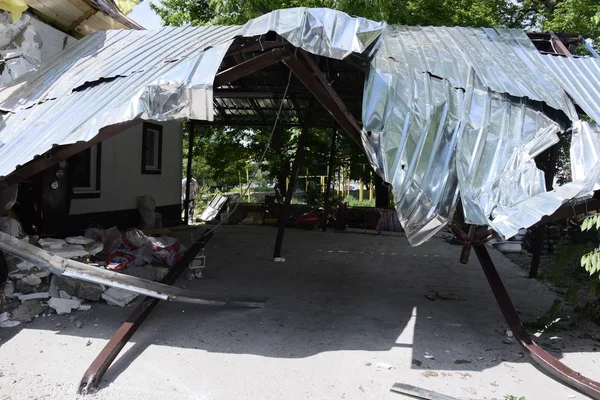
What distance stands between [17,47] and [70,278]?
3.27m

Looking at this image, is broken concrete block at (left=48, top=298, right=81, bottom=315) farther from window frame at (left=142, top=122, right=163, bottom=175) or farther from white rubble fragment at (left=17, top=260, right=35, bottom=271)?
window frame at (left=142, top=122, right=163, bottom=175)

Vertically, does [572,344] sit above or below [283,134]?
below

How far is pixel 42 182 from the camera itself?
7340mm

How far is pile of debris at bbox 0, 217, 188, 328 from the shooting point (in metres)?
5.18

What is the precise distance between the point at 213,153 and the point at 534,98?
1402cm

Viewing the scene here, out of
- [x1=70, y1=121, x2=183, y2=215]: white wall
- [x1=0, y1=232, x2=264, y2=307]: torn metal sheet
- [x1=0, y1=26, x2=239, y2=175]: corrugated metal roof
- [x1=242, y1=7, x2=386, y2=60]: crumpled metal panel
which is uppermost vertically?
[x1=242, y1=7, x2=386, y2=60]: crumpled metal panel

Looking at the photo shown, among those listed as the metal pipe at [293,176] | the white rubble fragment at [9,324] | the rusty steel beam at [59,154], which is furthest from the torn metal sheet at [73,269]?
the metal pipe at [293,176]

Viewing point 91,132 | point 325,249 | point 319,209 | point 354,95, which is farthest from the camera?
point 319,209

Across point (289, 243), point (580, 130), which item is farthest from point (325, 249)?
point (580, 130)

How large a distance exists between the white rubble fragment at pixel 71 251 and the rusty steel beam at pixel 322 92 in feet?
12.3

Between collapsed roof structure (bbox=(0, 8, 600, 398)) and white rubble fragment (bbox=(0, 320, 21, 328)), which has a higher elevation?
collapsed roof structure (bbox=(0, 8, 600, 398))

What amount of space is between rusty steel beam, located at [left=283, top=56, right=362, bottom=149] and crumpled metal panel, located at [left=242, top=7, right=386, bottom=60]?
0.25 meters

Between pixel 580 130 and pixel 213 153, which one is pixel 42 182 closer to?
pixel 580 130

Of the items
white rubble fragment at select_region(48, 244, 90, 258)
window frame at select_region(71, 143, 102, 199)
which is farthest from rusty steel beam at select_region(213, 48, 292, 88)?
window frame at select_region(71, 143, 102, 199)
